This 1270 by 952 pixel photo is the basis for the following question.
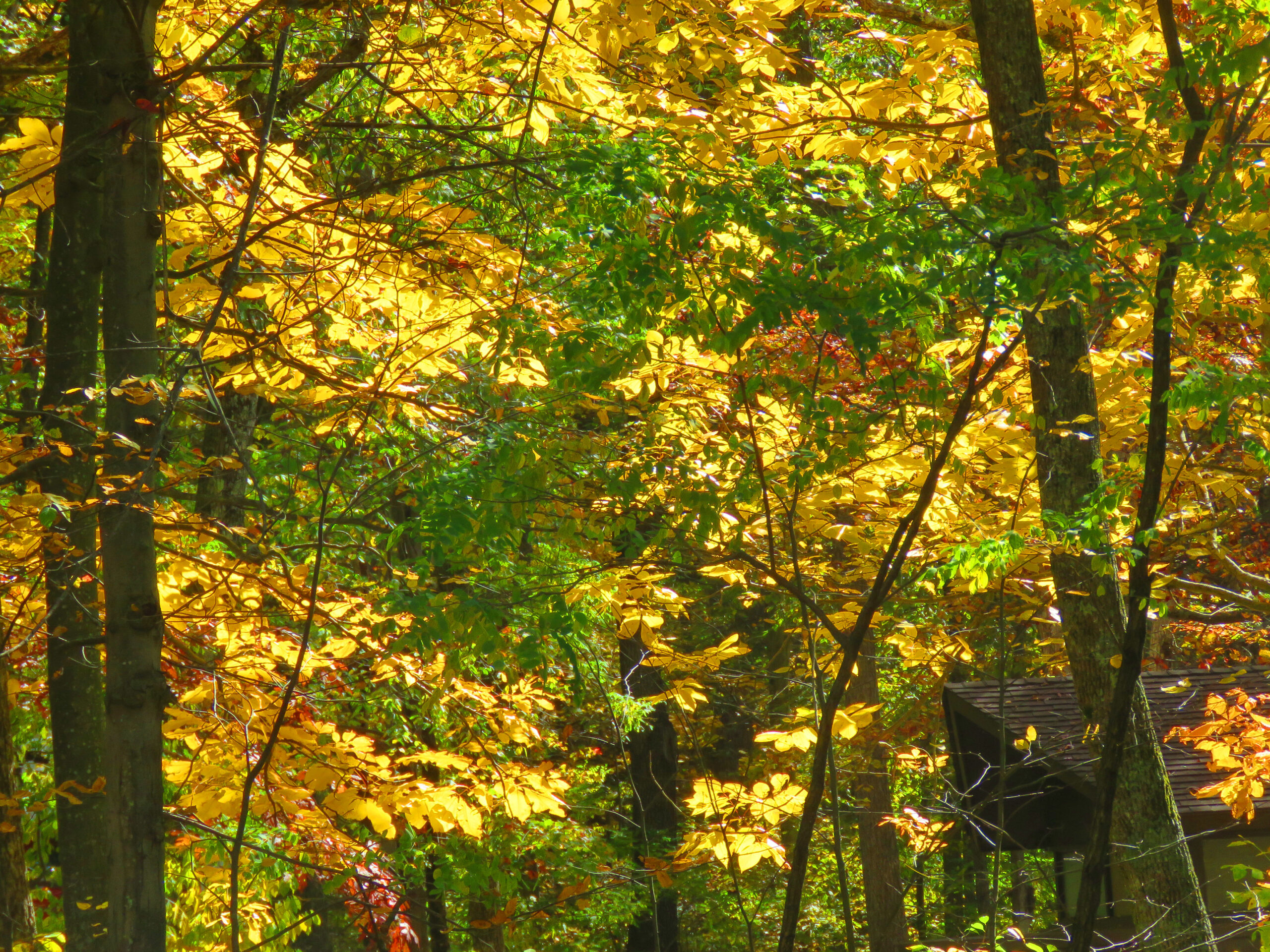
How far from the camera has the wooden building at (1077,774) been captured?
23.2 ft

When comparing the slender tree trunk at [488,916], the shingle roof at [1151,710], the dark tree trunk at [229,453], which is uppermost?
the dark tree trunk at [229,453]

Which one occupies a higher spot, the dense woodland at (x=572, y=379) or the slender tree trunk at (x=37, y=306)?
the slender tree trunk at (x=37, y=306)

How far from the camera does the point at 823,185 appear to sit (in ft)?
13.7

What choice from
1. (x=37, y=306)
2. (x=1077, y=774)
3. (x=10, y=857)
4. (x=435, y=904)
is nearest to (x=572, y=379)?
(x=10, y=857)

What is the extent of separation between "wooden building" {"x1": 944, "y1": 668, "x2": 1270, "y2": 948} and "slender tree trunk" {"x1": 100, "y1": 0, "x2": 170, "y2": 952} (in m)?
4.98

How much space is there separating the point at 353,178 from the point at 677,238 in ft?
9.94

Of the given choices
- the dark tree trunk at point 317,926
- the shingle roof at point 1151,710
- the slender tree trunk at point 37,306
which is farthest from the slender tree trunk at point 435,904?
the shingle roof at point 1151,710

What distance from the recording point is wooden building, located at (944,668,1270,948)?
7.06 metres

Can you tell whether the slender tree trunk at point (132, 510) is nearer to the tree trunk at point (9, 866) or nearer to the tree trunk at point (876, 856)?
the tree trunk at point (9, 866)

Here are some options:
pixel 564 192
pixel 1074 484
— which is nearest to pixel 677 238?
pixel 564 192

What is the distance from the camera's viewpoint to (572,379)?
3.66 meters

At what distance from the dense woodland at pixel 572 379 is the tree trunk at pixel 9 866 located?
3cm

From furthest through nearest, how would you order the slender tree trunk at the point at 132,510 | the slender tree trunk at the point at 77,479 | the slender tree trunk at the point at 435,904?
the slender tree trunk at the point at 435,904, the slender tree trunk at the point at 77,479, the slender tree trunk at the point at 132,510

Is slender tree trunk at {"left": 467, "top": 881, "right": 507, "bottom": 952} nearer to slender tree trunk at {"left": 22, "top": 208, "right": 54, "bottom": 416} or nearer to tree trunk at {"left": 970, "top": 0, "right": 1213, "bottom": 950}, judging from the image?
tree trunk at {"left": 970, "top": 0, "right": 1213, "bottom": 950}
